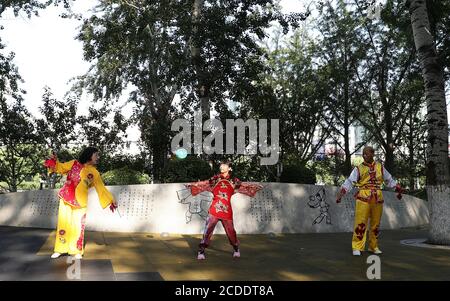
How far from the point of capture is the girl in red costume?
7.61 m

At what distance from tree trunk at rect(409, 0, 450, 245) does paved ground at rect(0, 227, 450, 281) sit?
2.71 ft

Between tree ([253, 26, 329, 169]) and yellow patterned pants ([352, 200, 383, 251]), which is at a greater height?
tree ([253, 26, 329, 169])

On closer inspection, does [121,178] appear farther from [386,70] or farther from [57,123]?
[386,70]

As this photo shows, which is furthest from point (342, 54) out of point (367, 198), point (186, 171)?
point (367, 198)

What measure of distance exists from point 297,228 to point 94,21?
42.3ft

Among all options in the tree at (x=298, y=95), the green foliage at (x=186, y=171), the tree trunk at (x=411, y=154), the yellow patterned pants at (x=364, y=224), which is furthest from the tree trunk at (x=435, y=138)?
the tree trunk at (x=411, y=154)

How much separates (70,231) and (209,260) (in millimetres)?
2388

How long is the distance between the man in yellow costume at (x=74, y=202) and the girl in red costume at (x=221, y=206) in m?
1.81

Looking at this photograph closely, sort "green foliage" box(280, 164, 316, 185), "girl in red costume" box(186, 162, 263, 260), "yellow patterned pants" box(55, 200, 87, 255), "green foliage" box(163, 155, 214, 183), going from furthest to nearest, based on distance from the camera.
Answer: "green foliage" box(280, 164, 316, 185), "green foliage" box(163, 155, 214, 183), "girl in red costume" box(186, 162, 263, 260), "yellow patterned pants" box(55, 200, 87, 255)

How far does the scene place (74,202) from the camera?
7.31 m
